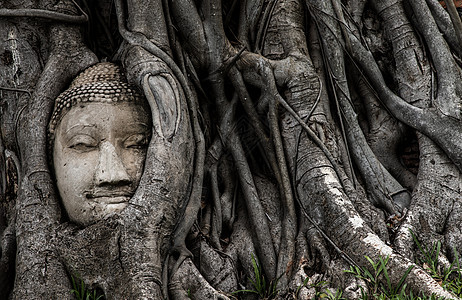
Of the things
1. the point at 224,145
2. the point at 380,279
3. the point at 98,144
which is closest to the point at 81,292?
the point at 98,144

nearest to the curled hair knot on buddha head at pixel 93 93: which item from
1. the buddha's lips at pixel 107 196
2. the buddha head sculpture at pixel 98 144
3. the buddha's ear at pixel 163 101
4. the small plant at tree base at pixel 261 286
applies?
the buddha head sculpture at pixel 98 144

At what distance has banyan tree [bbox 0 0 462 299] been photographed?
3.14 meters

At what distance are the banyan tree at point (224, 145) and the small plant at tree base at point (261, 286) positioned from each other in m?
0.03

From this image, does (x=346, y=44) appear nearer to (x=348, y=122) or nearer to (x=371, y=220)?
(x=348, y=122)

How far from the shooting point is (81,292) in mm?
3033

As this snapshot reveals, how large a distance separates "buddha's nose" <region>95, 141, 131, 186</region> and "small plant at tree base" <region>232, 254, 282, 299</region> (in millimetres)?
918

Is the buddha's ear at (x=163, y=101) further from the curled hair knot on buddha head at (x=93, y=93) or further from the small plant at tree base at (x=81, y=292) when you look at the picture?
the small plant at tree base at (x=81, y=292)

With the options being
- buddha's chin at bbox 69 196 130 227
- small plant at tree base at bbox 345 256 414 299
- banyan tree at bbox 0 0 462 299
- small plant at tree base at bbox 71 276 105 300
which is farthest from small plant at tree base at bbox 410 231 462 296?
small plant at tree base at bbox 71 276 105 300

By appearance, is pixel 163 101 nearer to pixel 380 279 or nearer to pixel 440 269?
pixel 380 279

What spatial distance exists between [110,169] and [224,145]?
0.94 m

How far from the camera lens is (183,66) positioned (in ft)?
12.3

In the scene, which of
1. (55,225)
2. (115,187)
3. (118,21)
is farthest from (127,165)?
(118,21)

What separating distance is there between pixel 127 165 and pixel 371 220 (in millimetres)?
1507

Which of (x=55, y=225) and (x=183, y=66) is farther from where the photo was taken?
(x=183, y=66)
